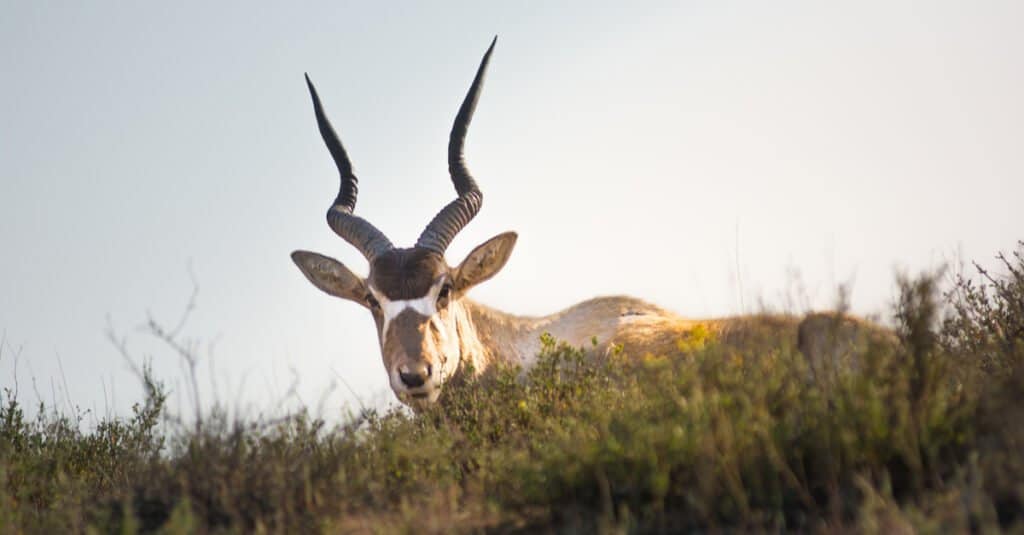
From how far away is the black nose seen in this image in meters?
8.23

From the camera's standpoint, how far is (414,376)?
324 inches

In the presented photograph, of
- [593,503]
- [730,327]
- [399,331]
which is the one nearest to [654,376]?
[593,503]

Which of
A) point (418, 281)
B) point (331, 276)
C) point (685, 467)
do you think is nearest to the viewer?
point (685, 467)

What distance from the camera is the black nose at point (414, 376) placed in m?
8.23

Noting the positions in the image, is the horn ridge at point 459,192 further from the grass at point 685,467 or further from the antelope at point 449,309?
the grass at point 685,467

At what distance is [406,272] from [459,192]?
188 cm

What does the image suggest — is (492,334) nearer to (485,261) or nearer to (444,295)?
(485,261)

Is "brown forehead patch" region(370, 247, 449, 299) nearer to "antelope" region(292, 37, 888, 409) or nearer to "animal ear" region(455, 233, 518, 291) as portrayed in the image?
"antelope" region(292, 37, 888, 409)

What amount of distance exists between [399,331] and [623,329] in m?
2.76

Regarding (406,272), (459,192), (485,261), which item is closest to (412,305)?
(406,272)

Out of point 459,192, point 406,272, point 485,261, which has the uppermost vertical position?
point 459,192

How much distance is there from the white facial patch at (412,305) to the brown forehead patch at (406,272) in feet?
0.13

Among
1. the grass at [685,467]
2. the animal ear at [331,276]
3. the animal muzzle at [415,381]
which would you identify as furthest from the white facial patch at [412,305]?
the grass at [685,467]

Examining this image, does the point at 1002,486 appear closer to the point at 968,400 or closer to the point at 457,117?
the point at 968,400
